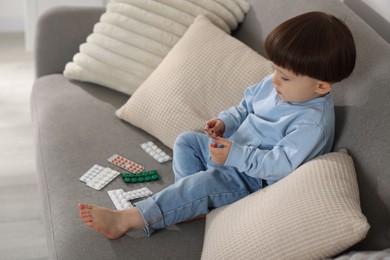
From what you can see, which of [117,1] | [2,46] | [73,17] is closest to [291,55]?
[117,1]

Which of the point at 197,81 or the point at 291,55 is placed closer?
the point at 291,55

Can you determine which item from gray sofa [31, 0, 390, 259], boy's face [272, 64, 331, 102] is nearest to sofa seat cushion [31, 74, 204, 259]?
gray sofa [31, 0, 390, 259]

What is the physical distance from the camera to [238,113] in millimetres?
1893

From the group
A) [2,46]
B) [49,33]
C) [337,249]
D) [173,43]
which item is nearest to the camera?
[337,249]

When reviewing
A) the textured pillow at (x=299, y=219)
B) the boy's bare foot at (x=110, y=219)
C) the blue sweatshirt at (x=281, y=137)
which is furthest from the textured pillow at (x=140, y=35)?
the textured pillow at (x=299, y=219)

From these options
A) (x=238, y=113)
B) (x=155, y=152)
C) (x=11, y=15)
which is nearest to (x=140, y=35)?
(x=155, y=152)

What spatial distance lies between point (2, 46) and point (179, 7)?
1.78 meters

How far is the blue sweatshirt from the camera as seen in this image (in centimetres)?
163

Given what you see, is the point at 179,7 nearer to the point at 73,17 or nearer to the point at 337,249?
the point at 73,17

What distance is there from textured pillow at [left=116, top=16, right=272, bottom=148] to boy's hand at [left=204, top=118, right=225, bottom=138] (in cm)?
16

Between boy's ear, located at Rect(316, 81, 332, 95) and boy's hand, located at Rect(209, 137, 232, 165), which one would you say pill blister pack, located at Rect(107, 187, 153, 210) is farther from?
boy's ear, located at Rect(316, 81, 332, 95)

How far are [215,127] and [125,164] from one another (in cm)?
32

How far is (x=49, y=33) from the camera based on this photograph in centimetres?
248

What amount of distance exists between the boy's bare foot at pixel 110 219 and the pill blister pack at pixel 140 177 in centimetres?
20
